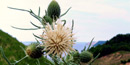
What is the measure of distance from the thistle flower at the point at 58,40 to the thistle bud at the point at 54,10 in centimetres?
33

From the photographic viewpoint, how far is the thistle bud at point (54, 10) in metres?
1.37

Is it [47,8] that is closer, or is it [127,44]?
[47,8]

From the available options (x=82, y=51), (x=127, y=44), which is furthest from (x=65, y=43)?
(x=127, y=44)

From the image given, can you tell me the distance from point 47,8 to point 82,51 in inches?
16.2

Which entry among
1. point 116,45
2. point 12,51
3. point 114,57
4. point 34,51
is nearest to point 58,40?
point 34,51

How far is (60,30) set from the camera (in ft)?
3.29

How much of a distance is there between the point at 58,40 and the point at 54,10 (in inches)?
16.4

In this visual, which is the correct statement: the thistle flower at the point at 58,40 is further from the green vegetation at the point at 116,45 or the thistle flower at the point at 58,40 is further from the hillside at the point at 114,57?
the hillside at the point at 114,57

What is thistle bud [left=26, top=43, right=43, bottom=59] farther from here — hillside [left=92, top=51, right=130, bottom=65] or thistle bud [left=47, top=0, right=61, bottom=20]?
hillside [left=92, top=51, right=130, bottom=65]

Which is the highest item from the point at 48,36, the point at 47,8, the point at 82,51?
the point at 47,8

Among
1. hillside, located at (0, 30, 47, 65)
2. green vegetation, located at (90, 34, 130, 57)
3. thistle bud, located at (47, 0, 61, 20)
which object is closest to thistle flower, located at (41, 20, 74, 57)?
thistle bud, located at (47, 0, 61, 20)

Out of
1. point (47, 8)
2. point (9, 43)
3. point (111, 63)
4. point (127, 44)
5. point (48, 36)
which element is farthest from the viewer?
point (127, 44)

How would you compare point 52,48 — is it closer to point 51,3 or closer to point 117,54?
point 51,3

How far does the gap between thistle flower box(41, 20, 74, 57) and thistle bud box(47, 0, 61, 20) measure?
33 centimetres
